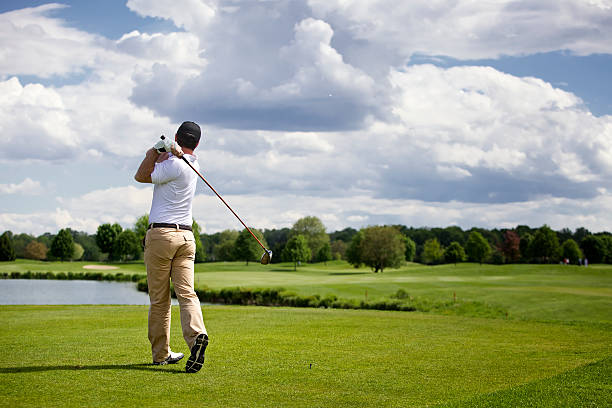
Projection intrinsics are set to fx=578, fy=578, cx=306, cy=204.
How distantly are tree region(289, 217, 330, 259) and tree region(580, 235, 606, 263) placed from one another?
4854 cm

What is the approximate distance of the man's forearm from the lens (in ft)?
23.4

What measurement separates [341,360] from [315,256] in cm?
10795

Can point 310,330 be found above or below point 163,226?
below

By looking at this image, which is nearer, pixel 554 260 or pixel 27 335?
pixel 27 335

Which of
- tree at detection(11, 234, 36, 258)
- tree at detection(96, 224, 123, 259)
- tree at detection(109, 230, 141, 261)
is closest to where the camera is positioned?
tree at detection(109, 230, 141, 261)

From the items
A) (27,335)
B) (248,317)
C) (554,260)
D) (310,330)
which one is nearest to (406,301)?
(248,317)

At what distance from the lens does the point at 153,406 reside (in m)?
5.06

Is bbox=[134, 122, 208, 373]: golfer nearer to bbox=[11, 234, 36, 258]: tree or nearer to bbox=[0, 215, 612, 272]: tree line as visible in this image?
bbox=[0, 215, 612, 272]: tree line

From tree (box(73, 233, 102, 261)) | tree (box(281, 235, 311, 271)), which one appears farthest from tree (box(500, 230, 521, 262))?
tree (box(73, 233, 102, 261))

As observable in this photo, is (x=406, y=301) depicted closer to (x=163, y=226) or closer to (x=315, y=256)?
(x=163, y=226)

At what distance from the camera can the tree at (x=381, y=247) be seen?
8194cm

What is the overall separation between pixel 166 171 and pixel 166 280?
1352mm

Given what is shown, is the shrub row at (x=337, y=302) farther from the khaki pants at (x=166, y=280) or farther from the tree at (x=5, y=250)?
the tree at (x=5, y=250)

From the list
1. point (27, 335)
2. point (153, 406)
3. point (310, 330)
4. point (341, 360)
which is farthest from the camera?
point (310, 330)
